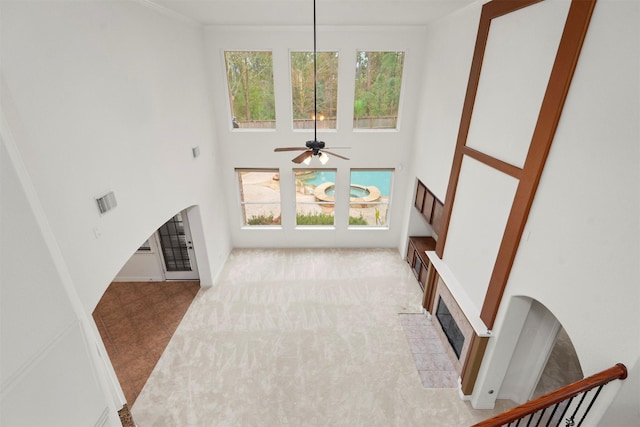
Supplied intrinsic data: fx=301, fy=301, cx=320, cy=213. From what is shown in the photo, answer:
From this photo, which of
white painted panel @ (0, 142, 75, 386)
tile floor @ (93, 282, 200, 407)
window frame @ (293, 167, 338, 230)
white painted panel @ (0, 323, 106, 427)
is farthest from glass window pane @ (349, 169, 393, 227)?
white painted panel @ (0, 142, 75, 386)

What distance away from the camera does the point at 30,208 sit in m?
0.95

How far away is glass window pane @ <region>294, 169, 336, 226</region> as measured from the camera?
7.63 meters

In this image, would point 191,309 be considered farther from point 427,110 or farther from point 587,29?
point 587,29

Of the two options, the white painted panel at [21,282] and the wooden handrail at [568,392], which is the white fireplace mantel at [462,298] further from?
the white painted panel at [21,282]

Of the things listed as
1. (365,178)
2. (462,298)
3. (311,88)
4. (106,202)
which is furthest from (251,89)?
(462,298)

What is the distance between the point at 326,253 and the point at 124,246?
4.97 m

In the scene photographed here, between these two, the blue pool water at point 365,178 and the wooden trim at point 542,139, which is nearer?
the wooden trim at point 542,139

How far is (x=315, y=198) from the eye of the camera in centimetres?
781

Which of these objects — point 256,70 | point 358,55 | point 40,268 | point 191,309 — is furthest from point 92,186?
point 358,55

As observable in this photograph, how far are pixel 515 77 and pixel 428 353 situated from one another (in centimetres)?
415

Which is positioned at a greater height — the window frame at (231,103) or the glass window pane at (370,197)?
the window frame at (231,103)

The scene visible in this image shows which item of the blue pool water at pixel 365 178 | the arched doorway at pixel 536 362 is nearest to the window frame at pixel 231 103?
the blue pool water at pixel 365 178

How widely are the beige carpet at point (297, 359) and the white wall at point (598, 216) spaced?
2324 mm

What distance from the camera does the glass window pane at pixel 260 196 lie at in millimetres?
7395
